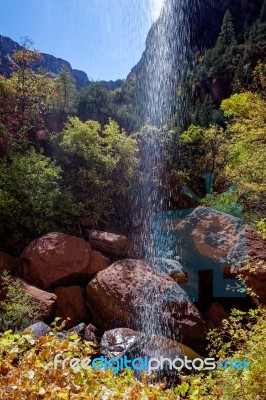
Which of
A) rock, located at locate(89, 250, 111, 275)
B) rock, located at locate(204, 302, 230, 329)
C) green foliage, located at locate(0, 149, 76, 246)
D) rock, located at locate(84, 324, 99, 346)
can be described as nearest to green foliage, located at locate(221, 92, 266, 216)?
rock, located at locate(204, 302, 230, 329)

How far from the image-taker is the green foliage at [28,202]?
8.02 m

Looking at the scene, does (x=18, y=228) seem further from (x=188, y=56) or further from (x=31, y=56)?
(x=188, y=56)

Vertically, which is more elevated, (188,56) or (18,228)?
(188,56)

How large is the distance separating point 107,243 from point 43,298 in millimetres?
2527

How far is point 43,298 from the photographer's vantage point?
21.4 feet

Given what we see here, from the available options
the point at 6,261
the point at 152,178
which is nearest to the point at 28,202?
the point at 6,261

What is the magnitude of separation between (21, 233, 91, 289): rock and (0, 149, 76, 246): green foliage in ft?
2.81

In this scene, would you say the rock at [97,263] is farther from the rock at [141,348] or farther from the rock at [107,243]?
the rock at [141,348]

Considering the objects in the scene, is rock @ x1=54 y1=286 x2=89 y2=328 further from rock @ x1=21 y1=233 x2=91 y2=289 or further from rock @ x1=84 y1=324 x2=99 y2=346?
rock @ x1=84 y1=324 x2=99 y2=346

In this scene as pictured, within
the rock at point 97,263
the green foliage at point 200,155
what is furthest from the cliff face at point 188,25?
the rock at point 97,263

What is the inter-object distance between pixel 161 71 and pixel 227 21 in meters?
13.8

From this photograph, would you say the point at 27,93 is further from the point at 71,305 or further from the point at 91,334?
the point at 91,334

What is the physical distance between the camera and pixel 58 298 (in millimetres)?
7098

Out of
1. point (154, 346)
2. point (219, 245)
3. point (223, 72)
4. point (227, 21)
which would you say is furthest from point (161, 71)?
point (154, 346)
